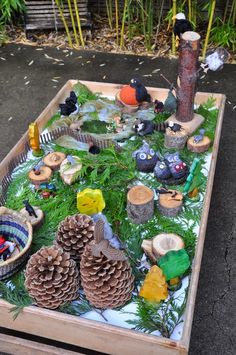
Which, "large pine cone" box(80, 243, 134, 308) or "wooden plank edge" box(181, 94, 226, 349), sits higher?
"large pine cone" box(80, 243, 134, 308)

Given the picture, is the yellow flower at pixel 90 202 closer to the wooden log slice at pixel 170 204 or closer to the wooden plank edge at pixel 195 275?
the wooden log slice at pixel 170 204

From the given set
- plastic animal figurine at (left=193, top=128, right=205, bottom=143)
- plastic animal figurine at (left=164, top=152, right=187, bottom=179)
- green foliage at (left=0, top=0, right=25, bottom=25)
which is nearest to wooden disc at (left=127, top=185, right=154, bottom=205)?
plastic animal figurine at (left=164, top=152, right=187, bottom=179)

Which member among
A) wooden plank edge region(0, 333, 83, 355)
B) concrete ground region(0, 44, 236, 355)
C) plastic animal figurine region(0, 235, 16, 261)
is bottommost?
concrete ground region(0, 44, 236, 355)

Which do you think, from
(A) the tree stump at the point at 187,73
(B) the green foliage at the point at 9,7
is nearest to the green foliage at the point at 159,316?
(A) the tree stump at the point at 187,73

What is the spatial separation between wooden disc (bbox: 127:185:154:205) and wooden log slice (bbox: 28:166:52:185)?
46 centimetres

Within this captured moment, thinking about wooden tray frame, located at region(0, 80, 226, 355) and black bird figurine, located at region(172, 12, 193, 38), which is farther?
black bird figurine, located at region(172, 12, 193, 38)

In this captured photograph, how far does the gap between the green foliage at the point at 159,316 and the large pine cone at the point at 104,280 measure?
0.26 feet

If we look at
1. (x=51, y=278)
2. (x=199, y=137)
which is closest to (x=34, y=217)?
(x=51, y=278)

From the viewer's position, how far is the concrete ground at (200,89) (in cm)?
177

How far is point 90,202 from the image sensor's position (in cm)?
176

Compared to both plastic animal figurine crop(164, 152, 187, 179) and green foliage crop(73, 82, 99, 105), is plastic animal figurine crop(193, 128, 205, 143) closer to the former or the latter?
plastic animal figurine crop(164, 152, 187, 179)

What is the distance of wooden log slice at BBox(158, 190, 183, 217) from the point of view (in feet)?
5.82

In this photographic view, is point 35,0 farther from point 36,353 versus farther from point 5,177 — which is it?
point 36,353

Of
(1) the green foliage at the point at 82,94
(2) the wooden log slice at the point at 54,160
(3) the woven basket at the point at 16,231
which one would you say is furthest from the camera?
(1) the green foliage at the point at 82,94
